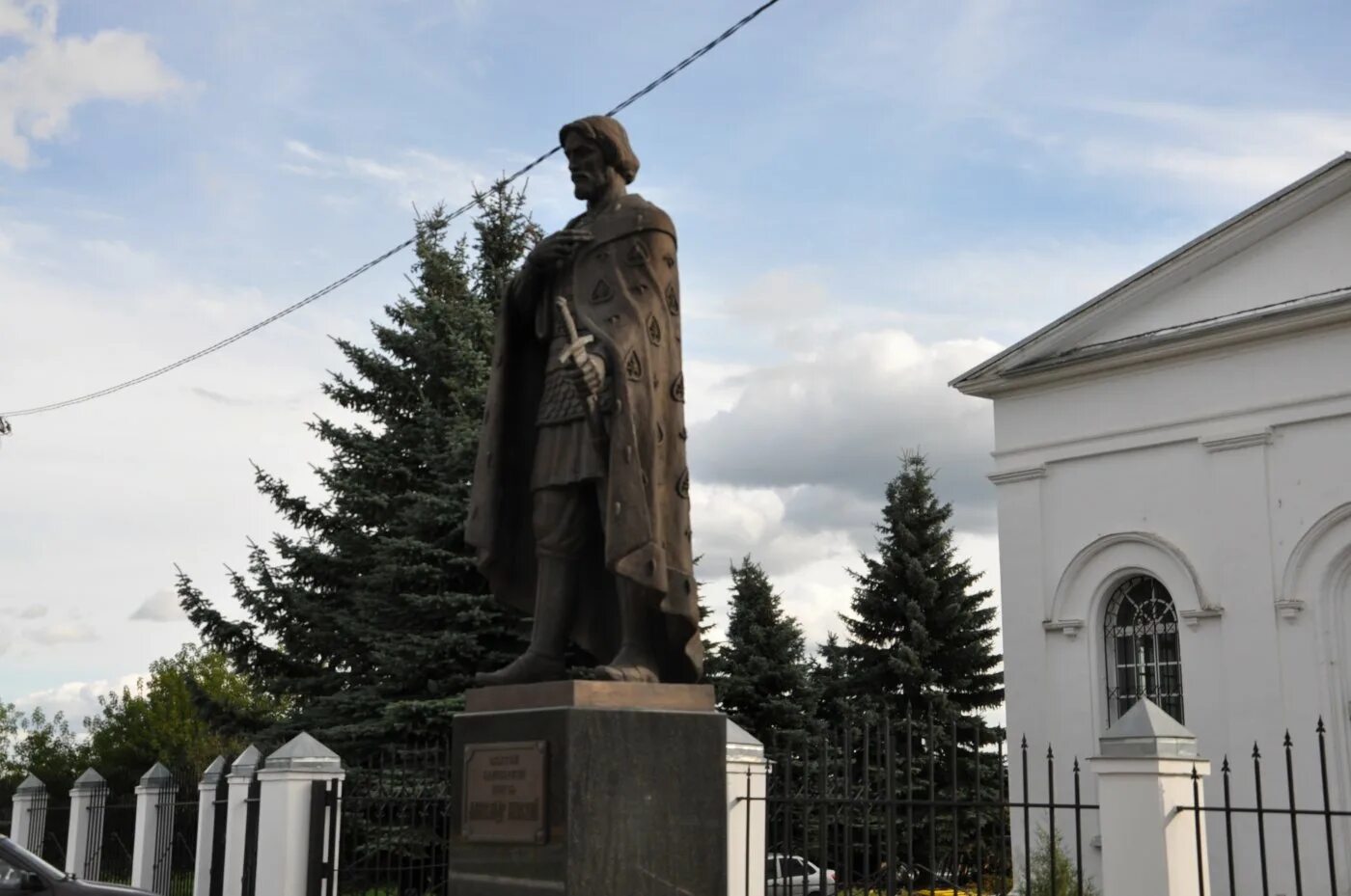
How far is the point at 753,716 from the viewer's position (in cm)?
2541

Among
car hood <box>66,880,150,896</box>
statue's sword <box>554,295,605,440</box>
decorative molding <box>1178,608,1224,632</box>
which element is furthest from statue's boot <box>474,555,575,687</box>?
decorative molding <box>1178,608,1224,632</box>

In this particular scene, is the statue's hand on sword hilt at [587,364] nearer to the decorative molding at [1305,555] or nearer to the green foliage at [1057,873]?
the green foliage at [1057,873]

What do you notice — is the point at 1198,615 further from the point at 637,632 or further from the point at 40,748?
the point at 40,748

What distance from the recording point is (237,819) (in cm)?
1135

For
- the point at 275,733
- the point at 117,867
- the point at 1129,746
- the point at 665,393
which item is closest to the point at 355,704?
the point at 275,733

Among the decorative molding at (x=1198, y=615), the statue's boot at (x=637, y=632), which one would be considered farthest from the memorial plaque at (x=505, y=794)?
the decorative molding at (x=1198, y=615)

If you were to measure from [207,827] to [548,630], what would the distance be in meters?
7.92

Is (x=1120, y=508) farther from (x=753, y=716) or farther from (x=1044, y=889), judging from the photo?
(x=753, y=716)

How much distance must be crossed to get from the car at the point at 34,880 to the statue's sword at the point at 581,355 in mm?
7180

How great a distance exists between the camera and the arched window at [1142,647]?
16.7 m

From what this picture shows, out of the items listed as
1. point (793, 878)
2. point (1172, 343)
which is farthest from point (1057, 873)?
point (1172, 343)

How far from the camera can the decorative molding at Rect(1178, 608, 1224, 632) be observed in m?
16.0

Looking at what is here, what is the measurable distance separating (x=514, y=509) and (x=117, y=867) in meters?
11.1

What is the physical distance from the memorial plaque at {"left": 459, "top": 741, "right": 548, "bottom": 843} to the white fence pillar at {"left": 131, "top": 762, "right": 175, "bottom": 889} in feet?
29.5
